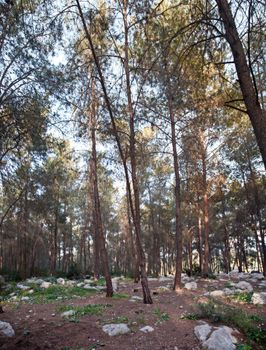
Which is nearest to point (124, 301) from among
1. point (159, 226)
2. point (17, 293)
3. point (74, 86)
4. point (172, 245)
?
point (17, 293)

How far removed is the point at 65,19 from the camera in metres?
7.68

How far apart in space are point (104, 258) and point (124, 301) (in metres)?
1.91

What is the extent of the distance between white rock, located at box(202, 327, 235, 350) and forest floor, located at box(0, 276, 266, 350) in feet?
0.67

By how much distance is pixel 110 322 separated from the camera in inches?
269

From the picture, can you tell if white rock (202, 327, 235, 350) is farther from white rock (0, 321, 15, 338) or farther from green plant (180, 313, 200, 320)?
white rock (0, 321, 15, 338)

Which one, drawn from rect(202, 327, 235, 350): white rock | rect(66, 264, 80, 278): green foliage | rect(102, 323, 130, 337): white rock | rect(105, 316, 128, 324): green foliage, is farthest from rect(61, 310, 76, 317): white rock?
rect(66, 264, 80, 278): green foliage

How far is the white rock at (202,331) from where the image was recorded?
5773mm

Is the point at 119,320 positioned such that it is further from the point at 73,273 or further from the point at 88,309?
the point at 73,273

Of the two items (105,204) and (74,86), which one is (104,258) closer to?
(74,86)

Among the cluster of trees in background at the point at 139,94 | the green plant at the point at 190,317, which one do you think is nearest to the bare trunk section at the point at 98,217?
the cluster of trees in background at the point at 139,94

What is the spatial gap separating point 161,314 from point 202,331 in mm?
1600

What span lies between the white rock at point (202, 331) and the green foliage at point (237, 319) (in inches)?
20.8

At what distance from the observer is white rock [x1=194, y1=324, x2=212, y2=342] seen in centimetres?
577

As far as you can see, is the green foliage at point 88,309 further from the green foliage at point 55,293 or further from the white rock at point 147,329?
the green foliage at point 55,293
